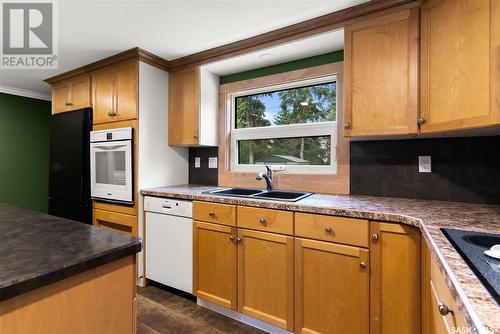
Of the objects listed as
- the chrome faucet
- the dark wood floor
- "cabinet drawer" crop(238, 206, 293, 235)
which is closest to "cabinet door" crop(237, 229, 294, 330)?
"cabinet drawer" crop(238, 206, 293, 235)

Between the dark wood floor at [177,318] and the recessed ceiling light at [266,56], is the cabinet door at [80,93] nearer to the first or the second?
the recessed ceiling light at [266,56]

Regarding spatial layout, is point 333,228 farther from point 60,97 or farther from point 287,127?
point 60,97

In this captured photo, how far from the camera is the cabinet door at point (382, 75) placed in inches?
62.2

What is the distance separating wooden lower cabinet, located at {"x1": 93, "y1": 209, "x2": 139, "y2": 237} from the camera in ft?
8.07

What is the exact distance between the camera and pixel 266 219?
1.76m

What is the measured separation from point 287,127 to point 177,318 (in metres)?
1.85

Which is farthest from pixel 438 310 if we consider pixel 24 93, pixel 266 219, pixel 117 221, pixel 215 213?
pixel 24 93

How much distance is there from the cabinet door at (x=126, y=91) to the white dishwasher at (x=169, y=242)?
33.0 inches

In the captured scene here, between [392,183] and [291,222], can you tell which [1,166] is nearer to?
[291,222]

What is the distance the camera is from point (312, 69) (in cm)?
227

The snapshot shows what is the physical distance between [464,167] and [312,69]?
52.7 inches

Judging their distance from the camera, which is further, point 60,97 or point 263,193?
point 60,97

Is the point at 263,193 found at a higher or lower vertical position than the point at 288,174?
lower

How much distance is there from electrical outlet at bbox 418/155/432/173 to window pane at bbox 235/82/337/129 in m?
0.74
